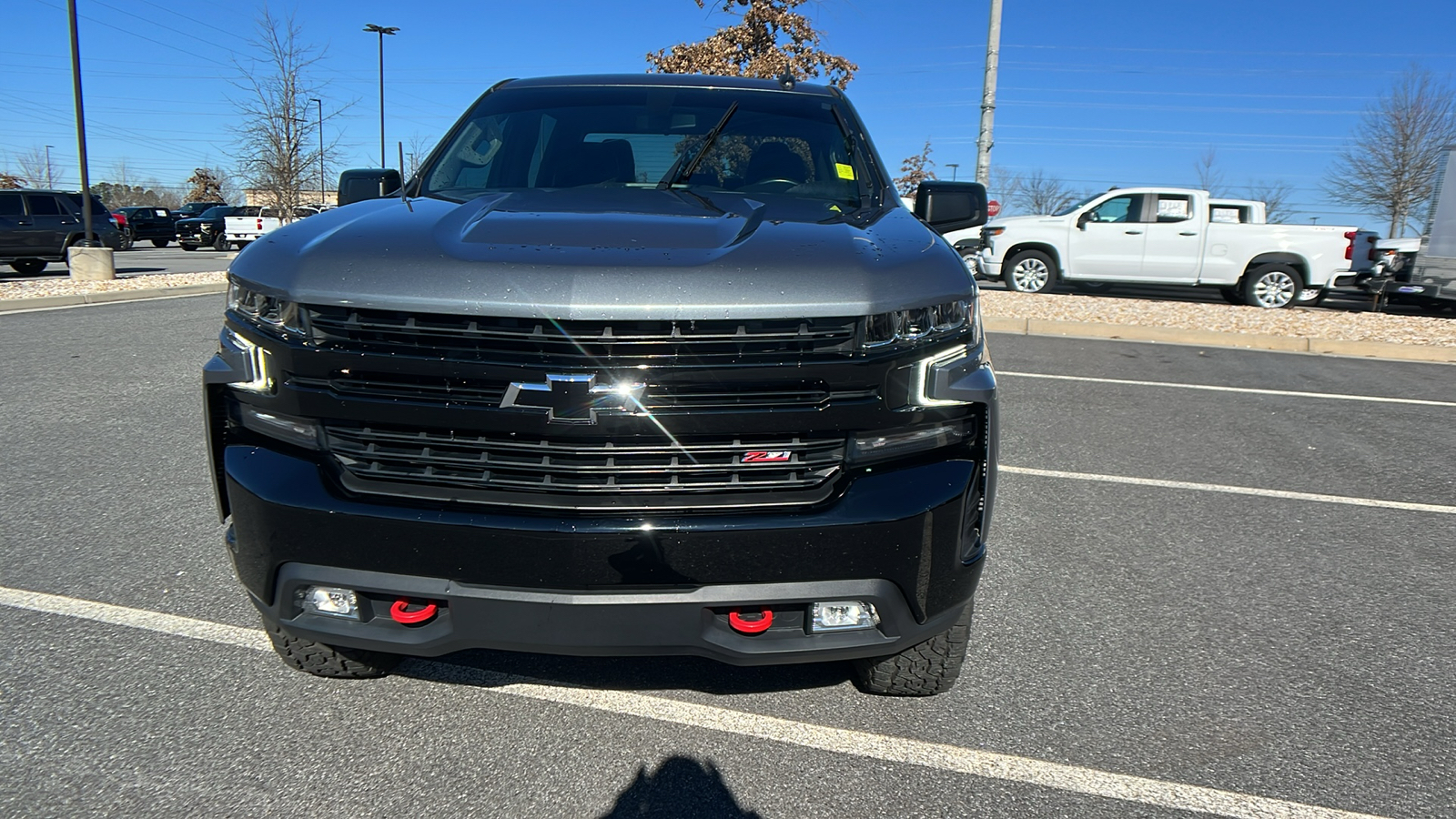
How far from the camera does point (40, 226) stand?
19.4m

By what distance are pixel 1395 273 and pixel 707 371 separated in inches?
653

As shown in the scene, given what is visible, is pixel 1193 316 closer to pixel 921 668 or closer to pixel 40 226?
pixel 921 668

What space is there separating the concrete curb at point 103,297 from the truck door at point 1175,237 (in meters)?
13.7

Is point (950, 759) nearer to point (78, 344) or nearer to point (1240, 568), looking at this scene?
point (1240, 568)

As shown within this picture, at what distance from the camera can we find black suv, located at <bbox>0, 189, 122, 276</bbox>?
62.0ft

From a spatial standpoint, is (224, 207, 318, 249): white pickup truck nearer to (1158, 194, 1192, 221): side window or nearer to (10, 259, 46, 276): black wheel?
(10, 259, 46, 276): black wheel

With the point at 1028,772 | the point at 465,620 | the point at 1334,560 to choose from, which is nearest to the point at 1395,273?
the point at 1334,560

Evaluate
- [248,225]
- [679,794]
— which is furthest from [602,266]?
[248,225]

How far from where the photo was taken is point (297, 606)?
7.47 feet

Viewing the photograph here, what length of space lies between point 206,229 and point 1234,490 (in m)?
35.4

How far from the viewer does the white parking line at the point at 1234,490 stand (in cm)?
481

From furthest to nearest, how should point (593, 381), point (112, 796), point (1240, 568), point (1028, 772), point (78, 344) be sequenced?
point (78, 344) → point (1240, 568) → point (1028, 772) → point (112, 796) → point (593, 381)

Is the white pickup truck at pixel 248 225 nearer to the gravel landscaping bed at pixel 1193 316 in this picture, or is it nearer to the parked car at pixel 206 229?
the parked car at pixel 206 229

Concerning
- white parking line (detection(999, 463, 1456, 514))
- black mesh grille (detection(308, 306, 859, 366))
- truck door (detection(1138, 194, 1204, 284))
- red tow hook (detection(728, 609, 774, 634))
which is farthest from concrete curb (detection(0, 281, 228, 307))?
truck door (detection(1138, 194, 1204, 284))
